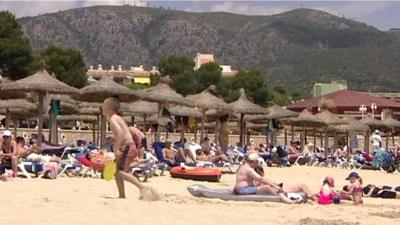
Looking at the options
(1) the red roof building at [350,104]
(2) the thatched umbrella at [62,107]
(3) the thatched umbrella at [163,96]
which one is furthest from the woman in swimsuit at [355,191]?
(1) the red roof building at [350,104]

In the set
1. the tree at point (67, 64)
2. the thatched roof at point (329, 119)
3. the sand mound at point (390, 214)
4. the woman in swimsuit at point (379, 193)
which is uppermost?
the tree at point (67, 64)

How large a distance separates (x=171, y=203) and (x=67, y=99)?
573 inches

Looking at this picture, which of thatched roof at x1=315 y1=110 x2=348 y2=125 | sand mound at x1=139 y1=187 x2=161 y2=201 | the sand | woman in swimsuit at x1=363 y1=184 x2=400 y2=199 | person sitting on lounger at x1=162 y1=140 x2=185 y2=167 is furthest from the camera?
thatched roof at x1=315 y1=110 x2=348 y2=125

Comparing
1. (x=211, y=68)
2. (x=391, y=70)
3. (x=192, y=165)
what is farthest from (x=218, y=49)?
(x=192, y=165)

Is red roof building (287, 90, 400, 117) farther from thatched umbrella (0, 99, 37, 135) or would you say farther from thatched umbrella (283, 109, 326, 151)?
thatched umbrella (0, 99, 37, 135)

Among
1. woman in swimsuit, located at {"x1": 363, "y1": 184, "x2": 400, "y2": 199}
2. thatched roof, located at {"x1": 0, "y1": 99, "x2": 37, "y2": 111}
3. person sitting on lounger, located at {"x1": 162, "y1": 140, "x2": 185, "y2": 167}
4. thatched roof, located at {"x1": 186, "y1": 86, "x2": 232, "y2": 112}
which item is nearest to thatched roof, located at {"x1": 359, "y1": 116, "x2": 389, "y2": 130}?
thatched roof, located at {"x1": 186, "y1": 86, "x2": 232, "y2": 112}

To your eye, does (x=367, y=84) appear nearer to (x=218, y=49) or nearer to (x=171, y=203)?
(x=218, y=49)

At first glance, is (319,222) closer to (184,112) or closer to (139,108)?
(139,108)

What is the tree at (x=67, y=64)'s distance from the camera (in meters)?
47.5

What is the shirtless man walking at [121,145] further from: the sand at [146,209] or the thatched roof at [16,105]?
the thatched roof at [16,105]

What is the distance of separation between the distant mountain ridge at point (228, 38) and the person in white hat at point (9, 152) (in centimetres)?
10885

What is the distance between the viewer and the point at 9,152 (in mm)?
12133

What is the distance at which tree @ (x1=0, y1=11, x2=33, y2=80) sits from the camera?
3947cm

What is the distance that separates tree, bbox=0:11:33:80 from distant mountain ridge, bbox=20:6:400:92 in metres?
82.3
